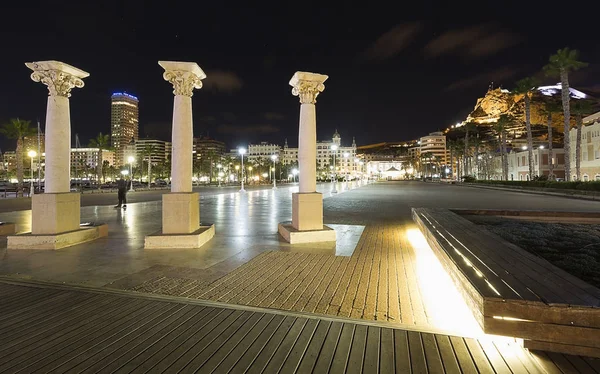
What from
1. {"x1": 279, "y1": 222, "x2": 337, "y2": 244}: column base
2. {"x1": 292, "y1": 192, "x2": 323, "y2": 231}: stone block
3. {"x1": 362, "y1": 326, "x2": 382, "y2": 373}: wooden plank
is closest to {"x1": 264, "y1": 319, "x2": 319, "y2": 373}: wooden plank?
{"x1": 362, "y1": 326, "x2": 382, "y2": 373}: wooden plank

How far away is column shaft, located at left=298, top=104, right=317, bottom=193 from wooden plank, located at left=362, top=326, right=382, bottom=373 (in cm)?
584

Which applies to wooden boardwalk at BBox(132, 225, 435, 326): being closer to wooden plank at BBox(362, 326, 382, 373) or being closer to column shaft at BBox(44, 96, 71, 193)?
wooden plank at BBox(362, 326, 382, 373)

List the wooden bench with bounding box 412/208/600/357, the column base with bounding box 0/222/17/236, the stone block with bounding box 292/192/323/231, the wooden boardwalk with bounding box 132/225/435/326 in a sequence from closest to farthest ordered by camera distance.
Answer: the wooden bench with bounding box 412/208/600/357, the wooden boardwalk with bounding box 132/225/435/326, the stone block with bounding box 292/192/323/231, the column base with bounding box 0/222/17/236

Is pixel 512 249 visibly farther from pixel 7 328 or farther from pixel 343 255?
pixel 7 328

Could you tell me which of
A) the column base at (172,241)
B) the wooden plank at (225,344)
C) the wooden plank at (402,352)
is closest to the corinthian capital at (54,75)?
the column base at (172,241)

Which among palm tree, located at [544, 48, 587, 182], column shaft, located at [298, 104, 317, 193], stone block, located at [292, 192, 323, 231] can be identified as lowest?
stone block, located at [292, 192, 323, 231]

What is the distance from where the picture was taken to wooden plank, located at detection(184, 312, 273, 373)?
116 inches

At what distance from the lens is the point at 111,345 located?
332 centimetres

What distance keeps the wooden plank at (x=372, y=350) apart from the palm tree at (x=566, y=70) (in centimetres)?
4048

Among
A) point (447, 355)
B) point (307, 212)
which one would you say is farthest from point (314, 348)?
point (307, 212)

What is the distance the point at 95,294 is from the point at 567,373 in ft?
18.9

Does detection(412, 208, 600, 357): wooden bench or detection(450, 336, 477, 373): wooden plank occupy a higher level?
detection(412, 208, 600, 357): wooden bench

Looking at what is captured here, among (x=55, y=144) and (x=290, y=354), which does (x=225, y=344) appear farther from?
(x=55, y=144)

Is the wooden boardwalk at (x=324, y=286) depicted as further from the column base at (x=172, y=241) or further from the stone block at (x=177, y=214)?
the stone block at (x=177, y=214)
